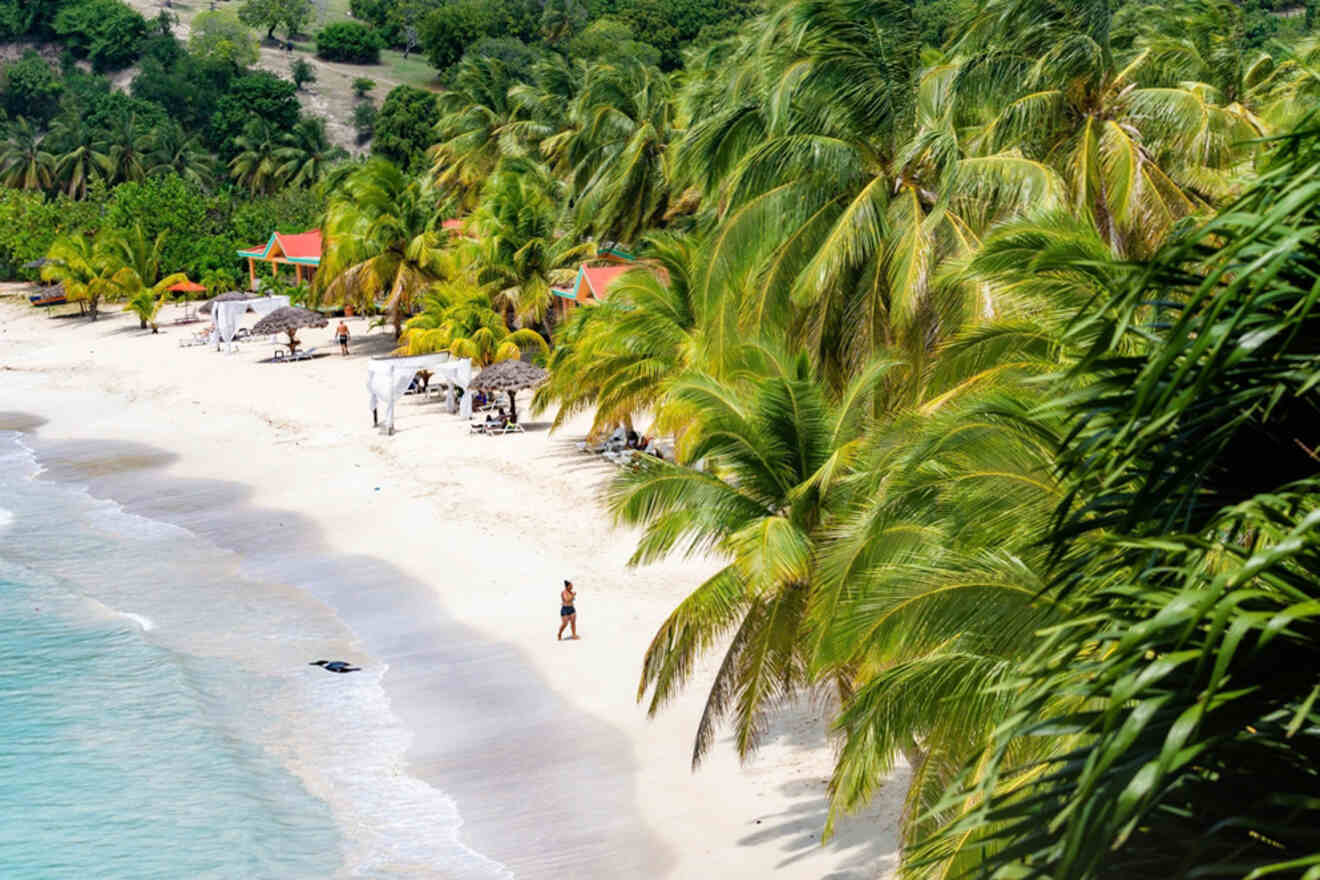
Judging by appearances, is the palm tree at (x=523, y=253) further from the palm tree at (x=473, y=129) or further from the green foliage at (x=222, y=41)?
the green foliage at (x=222, y=41)

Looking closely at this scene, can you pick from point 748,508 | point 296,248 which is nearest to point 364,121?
point 296,248

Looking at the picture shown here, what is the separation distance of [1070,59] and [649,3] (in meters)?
85.6

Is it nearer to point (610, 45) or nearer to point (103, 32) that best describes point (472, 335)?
point (610, 45)

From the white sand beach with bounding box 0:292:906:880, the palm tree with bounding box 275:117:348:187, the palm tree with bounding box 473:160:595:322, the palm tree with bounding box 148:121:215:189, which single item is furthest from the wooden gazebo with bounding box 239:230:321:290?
the palm tree with bounding box 148:121:215:189

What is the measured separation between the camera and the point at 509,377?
3016 centimetres

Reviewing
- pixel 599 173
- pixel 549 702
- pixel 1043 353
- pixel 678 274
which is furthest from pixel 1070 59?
pixel 599 173

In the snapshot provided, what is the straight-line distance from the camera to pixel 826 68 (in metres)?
14.6

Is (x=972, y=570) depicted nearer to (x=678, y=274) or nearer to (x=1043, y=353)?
(x=1043, y=353)

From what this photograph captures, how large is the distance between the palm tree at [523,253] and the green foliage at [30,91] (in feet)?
243

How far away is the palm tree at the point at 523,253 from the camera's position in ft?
118

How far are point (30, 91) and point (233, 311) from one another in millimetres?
63345

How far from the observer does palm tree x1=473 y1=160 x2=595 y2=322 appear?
36.0 m

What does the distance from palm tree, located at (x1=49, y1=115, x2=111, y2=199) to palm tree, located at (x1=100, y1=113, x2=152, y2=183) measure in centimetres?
38

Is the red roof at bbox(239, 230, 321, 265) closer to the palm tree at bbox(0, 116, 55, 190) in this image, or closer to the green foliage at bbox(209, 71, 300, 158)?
the palm tree at bbox(0, 116, 55, 190)
